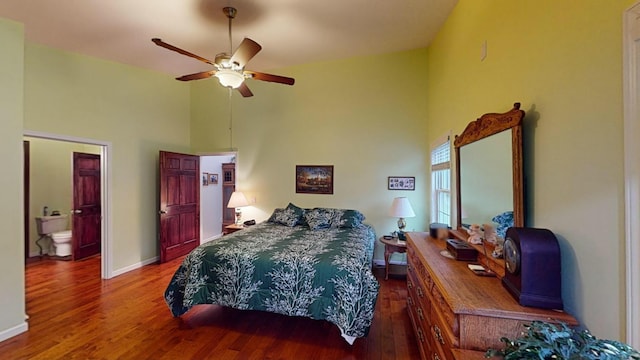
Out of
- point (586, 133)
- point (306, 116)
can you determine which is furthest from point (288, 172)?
point (586, 133)

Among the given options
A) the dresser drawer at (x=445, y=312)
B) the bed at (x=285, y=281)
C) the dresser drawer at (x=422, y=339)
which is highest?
the dresser drawer at (x=445, y=312)

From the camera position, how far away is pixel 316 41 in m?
3.69

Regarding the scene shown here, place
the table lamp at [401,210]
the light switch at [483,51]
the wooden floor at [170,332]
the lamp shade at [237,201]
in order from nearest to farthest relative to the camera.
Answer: the light switch at [483,51] < the wooden floor at [170,332] < the table lamp at [401,210] < the lamp shade at [237,201]

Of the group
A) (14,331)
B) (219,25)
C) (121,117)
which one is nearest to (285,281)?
(14,331)

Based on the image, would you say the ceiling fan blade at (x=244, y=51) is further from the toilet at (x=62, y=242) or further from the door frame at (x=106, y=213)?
the toilet at (x=62, y=242)

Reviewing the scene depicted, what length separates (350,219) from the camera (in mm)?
4020

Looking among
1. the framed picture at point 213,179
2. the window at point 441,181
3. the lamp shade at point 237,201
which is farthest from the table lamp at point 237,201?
the window at point 441,181

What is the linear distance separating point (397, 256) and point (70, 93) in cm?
513

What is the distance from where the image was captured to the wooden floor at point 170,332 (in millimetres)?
2182

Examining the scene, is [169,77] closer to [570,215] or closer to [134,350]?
[134,350]

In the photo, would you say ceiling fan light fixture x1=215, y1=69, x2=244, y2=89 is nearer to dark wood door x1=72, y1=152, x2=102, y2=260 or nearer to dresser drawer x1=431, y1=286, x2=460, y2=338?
dresser drawer x1=431, y1=286, x2=460, y2=338

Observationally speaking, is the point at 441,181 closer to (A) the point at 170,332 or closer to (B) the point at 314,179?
(B) the point at 314,179

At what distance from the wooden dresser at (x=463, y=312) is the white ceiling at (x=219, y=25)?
2.69 metres

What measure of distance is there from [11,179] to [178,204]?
2340 mm
